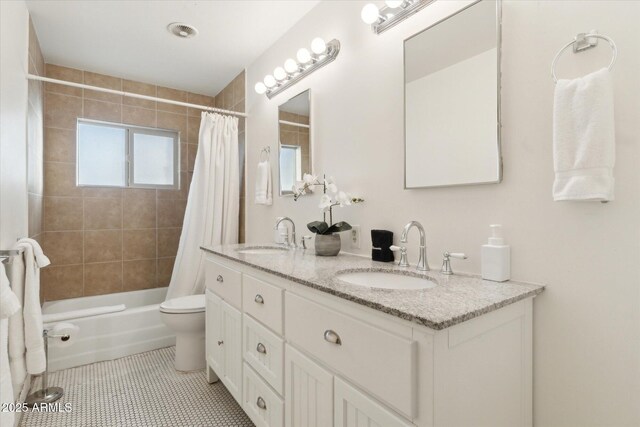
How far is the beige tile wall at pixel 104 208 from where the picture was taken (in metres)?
2.82

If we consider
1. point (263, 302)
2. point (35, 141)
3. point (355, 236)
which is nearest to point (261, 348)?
point (263, 302)

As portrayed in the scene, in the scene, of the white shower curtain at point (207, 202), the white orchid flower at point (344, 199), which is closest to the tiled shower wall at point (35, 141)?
the white shower curtain at point (207, 202)

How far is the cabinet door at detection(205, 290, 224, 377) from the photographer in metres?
1.87

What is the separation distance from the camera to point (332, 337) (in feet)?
3.24

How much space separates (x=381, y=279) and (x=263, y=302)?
509mm

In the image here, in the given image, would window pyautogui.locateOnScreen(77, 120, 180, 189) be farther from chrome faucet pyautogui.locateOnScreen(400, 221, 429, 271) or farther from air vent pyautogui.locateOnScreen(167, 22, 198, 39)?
chrome faucet pyautogui.locateOnScreen(400, 221, 429, 271)

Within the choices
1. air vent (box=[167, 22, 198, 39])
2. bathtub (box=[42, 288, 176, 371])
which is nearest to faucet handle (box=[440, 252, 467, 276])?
air vent (box=[167, 22, 198, 39])

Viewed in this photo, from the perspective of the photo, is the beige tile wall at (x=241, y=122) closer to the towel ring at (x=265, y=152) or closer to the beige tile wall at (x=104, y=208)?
the towel ring at (x=265, y=152)

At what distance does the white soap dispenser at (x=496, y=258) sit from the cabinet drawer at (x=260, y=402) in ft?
2.98

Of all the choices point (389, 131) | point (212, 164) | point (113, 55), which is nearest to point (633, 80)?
point (389, 131)

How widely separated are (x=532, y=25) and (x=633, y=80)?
13.5 inches

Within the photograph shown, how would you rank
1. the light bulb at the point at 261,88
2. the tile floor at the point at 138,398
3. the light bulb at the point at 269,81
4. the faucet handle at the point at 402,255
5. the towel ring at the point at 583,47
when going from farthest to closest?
the light bulb at the point at 261,88
the light bulb at the point at 269,81
the tile floor at the point at 138,398
the faucet handle at the point at 402,255
the towel ring at the point at 583,47

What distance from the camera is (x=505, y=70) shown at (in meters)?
1.10

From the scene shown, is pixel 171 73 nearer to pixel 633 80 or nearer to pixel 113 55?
pixel 113 55
